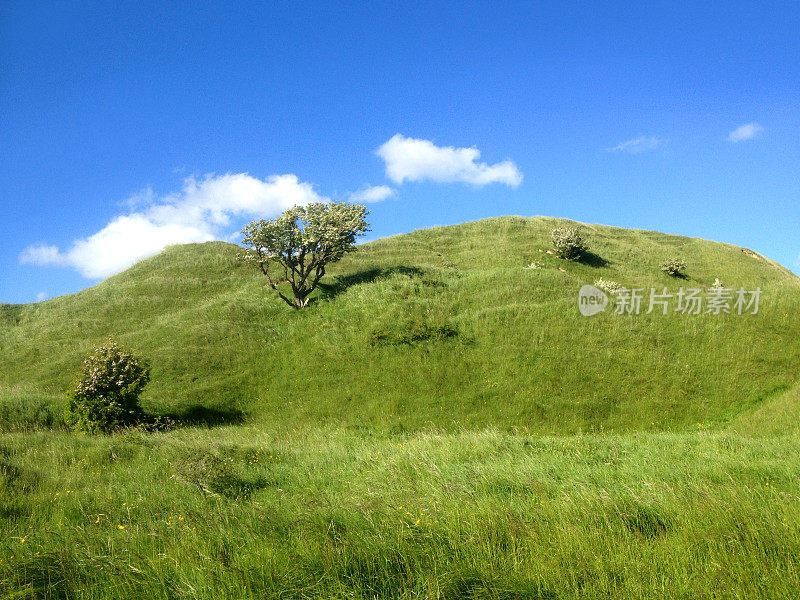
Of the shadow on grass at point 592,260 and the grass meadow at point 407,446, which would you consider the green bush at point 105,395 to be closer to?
the grass meadow at point 407,446

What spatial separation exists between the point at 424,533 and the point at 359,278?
31.7 metres

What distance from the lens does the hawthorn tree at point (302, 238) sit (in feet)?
107

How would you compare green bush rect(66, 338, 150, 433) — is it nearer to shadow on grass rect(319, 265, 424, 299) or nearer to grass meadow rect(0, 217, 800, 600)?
grass meadow rect(0, 217, 800, 600)

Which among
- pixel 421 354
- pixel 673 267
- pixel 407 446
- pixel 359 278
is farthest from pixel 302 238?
pixel 673 267

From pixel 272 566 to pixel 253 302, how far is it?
3248 centimetres

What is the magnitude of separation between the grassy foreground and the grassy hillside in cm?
977

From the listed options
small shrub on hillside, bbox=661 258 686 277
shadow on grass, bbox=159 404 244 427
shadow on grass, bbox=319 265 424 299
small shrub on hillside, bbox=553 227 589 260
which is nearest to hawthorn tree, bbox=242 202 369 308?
shadow on grass, bbox=319 265 424 299

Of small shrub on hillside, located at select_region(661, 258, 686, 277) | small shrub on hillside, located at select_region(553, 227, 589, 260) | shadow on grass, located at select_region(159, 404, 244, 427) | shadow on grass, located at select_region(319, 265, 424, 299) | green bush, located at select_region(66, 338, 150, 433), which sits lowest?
shadow on grass, located at select_region(159, 404, 244, 427)

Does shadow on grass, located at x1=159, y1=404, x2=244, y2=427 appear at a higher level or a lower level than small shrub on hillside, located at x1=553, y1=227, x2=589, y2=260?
lower

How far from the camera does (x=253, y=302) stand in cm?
3481

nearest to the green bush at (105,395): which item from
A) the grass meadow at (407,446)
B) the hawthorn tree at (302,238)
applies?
the grass meadow at (407,446)

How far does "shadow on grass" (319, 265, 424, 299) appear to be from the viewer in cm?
3444

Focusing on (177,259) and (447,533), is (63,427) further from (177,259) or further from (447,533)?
(177,259)

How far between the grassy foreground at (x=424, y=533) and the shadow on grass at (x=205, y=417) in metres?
11.2
